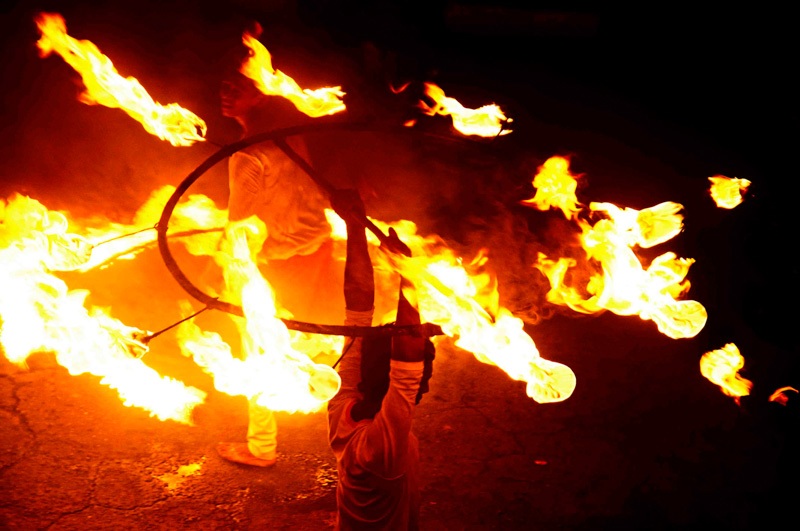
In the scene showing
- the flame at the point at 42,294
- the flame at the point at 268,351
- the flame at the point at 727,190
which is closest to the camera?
the flame at the point at 268,351

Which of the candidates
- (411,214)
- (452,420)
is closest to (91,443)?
(452,420)

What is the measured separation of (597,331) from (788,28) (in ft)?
14.8

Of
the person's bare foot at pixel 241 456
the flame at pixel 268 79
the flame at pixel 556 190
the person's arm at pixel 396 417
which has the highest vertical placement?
the flame at pixel 556 190

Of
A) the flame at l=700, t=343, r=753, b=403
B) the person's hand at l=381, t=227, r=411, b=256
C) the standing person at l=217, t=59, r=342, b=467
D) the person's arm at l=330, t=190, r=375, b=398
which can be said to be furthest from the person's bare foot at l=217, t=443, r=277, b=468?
the flame at l=700, t=343, r=753, b=403

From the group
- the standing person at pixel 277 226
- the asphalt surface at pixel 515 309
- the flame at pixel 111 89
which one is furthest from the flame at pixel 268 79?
the asphalt surface at pixel 515 309

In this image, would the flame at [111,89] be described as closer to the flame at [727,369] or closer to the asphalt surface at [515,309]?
the asphalt surface at [515,309]

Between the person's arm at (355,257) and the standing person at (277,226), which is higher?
the standing person at (277,226)

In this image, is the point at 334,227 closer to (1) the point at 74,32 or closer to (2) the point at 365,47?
(2) the point at 365,47

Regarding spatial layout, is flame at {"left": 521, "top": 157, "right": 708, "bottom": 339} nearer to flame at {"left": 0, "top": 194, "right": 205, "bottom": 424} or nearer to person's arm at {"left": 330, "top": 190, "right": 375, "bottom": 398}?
person's arm at {"left": 330, "top": 190, "right": 375, "bottom": 398}

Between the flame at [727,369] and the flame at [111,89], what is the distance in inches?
228

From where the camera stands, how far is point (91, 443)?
14.8ft

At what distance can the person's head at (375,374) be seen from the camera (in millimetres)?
2913

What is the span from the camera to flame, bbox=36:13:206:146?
354cm

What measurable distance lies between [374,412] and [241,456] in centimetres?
207
